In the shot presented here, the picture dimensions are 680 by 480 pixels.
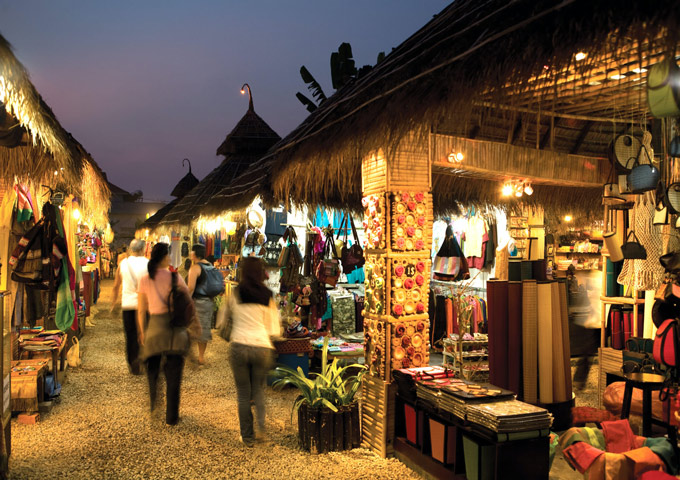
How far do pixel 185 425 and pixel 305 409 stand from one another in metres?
1.38

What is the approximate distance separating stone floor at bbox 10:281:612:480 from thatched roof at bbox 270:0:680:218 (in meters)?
2.43

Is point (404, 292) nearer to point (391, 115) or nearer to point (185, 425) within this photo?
point (391, 115)

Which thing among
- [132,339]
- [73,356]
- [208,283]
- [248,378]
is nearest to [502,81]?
[248,378]

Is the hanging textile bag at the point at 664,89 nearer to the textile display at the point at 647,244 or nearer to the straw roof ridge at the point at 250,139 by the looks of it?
the textile display at the point at 647,244

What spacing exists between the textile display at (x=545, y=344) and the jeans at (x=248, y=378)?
94.9 inches

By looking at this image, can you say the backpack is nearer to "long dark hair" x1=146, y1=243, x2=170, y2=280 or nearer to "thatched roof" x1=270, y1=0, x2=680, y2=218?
"thatched roof" x1=270, y1=0, x2=680, y2=218

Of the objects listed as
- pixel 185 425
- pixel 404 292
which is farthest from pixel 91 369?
pixel 404 292

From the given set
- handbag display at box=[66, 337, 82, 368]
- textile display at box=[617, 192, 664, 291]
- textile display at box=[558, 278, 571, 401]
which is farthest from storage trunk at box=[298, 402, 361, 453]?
handbag display at box=[66, 337, 82, 368]

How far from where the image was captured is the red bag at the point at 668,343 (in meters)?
3.90

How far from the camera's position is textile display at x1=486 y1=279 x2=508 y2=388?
4.62 metres

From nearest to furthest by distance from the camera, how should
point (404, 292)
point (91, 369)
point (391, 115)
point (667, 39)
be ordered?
point (667, 39) → point (391, 115) → point (404, 292) → point (91, 369)

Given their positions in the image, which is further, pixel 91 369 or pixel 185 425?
pixel 91 369

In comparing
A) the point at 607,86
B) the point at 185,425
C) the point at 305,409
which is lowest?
the point at 185,425

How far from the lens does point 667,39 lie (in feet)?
6.49
